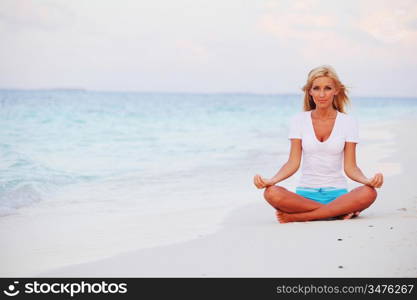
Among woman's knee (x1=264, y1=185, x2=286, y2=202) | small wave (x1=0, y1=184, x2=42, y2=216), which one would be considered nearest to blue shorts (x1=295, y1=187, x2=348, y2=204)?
woman's knee (x1=264, y1=185, x2=286, y2=202)

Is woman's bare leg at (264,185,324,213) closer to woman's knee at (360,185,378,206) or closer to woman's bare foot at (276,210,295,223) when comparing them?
woman's bare foot at (276,210,295,223)

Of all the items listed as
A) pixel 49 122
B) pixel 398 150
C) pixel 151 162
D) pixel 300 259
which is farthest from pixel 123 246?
pixel 49 122

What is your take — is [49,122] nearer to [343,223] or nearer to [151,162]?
[151,162]

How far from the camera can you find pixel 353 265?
2.78 meters

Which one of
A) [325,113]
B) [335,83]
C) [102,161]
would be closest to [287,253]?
[325,113]

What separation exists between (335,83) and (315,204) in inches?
33.4

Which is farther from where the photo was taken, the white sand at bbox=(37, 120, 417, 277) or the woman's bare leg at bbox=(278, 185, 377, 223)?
the woman's bare leg at bbox=(278, 185, 377, 223)

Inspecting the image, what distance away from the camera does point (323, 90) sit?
3.82 meters

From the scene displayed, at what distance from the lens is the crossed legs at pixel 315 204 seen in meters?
3.75

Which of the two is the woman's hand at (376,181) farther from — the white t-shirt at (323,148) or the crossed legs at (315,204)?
the white t-shirt at (323,148)

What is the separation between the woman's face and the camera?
3811 mm

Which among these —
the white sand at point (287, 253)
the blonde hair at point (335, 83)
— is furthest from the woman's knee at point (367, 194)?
the blonde hair at point (335, 83)

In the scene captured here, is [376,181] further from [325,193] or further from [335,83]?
[335,83]

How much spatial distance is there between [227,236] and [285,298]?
3.39ft
